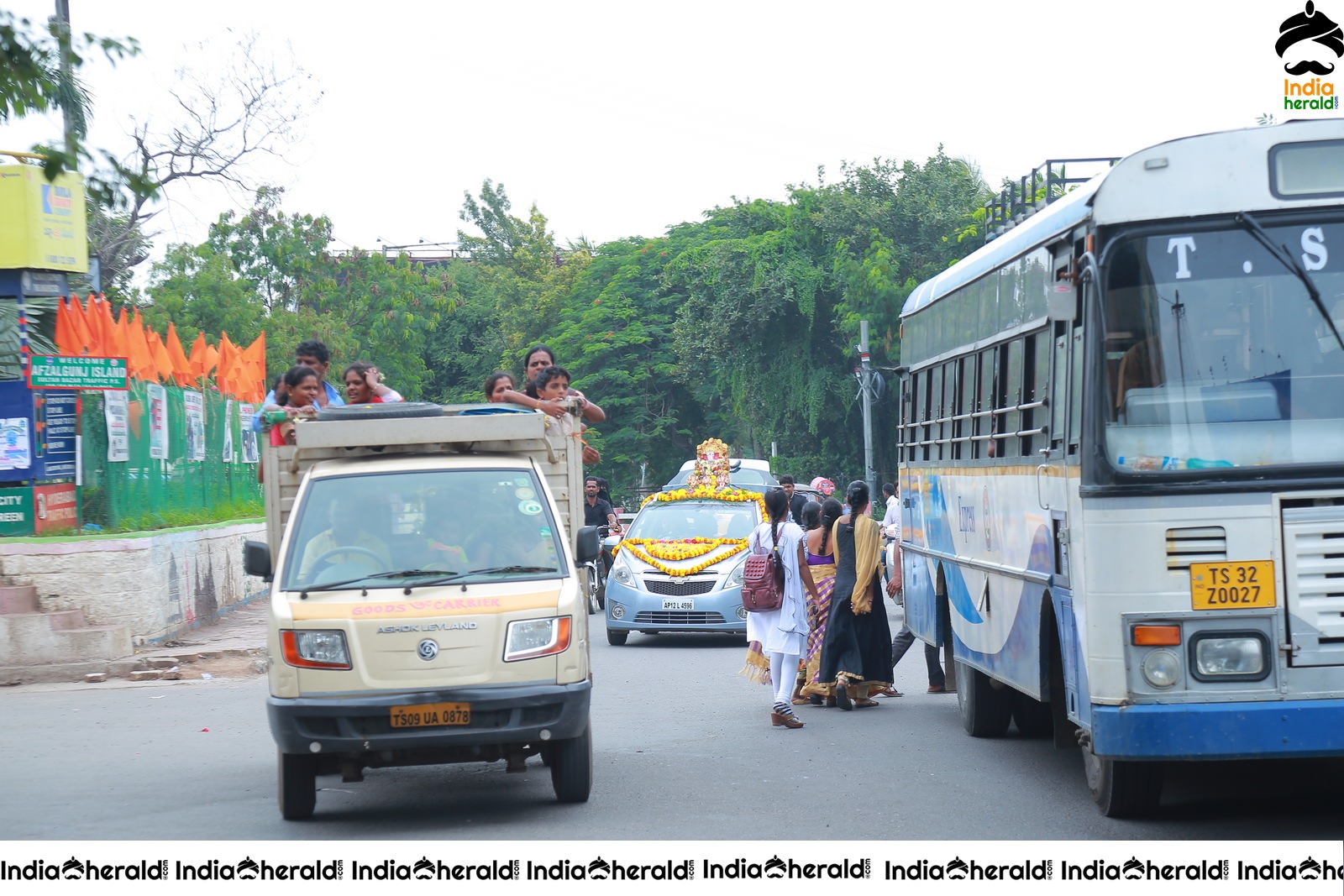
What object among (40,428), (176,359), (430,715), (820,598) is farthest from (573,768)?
(176,359)

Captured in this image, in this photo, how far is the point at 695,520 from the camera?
63.9ft

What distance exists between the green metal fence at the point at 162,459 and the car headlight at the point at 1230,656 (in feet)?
46.0

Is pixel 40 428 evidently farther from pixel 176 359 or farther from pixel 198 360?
pixel 198 360

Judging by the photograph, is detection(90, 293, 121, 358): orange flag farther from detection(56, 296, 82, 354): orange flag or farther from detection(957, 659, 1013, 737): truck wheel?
detection(957, 659, 1013, 737): truck wheel

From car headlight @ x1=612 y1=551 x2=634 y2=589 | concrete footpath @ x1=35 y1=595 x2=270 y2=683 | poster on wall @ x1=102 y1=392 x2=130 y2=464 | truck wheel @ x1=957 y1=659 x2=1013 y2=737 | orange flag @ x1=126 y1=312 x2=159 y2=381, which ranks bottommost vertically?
concrete footpath @ x1=35 y1=595 x2=270 y2=683

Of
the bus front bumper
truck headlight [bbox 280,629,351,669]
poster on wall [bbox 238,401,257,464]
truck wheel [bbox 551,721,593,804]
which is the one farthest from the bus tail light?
poster on wall [bbox 238,401,257,464]

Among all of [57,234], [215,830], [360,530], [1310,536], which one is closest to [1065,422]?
[1310,536]

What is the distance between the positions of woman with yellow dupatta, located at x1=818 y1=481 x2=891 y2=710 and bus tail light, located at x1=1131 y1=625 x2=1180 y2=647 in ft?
19.5

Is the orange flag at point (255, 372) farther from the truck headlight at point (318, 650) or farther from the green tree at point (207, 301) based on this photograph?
the truck headlight at point (318, 650)

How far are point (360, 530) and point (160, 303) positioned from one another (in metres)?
36.0

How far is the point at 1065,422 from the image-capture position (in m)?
7.50

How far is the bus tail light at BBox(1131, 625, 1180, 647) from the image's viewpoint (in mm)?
6766

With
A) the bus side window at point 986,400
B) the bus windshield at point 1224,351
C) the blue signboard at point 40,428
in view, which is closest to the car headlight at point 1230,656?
the bus windshield at point 1224,351

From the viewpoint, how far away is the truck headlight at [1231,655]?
6.72 m
